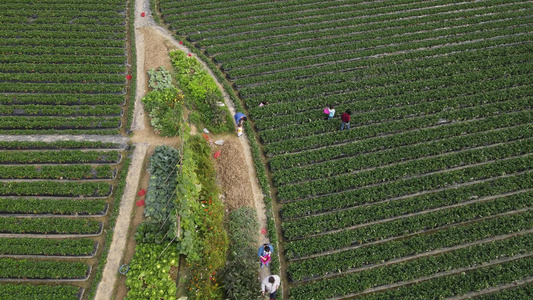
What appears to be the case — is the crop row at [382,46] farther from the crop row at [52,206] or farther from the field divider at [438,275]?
the field divider at [438,275]

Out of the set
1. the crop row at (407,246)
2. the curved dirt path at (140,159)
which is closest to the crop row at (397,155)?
the curved dirt path at (140,159)

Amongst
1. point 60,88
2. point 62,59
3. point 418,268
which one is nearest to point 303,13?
point 62,59

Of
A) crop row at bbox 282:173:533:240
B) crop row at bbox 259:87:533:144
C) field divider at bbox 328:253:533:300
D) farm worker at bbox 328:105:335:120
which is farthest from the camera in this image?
farm worker at bbox 328:105:335:120

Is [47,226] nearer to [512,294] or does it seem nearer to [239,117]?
[239,117]

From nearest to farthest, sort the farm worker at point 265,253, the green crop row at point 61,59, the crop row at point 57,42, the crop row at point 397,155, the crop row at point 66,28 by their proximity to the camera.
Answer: the farm worker at point 265,253 → the crop row at point 397,155 → the green crop row at point 61,59 → the crop row at point 57,42 → the crop row at point 66,28

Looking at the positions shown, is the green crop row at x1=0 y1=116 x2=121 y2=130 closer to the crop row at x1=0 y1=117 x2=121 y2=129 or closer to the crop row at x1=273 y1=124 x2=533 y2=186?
the crop row at x1=0 y1=117 x2=121 y2=129

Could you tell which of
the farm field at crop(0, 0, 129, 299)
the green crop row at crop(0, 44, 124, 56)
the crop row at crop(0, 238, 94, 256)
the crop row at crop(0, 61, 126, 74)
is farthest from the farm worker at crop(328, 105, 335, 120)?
the green crop row at crop(0, 44, 124, 56)

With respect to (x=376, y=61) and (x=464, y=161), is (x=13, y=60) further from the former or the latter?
(x=464, y=161)
